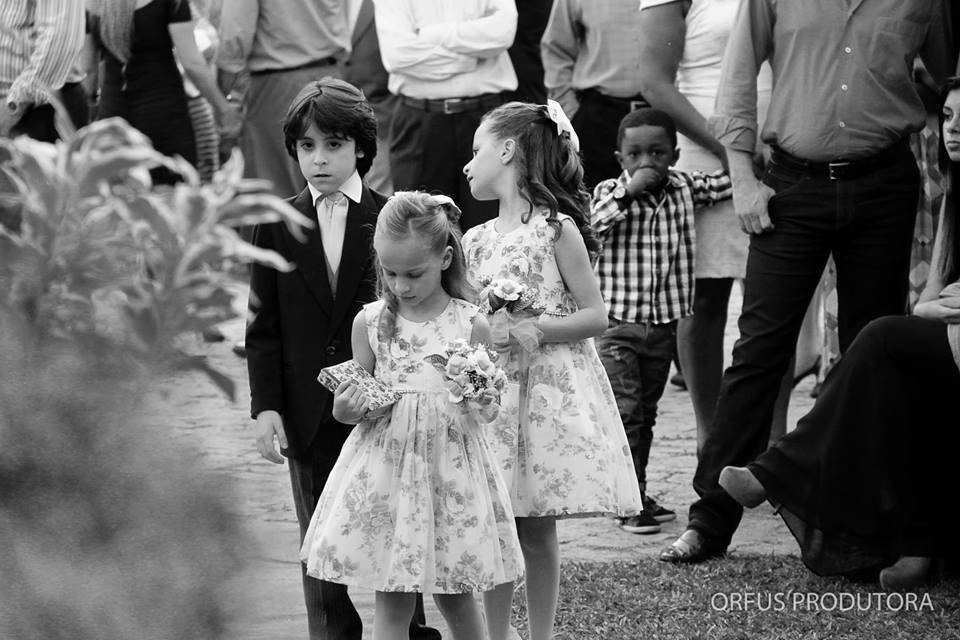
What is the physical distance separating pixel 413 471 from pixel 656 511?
2.15 meters

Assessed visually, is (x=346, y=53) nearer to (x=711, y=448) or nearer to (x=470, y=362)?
(x=711, y=448)

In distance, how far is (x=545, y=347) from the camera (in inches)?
164

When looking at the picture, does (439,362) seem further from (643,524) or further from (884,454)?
(643,524)

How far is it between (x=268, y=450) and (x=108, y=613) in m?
2.30

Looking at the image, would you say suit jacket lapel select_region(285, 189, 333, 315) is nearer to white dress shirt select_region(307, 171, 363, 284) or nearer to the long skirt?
white dress shirt select_region(307, 171, 363, 284)

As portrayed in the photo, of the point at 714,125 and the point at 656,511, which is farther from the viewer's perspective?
the point at 656,511

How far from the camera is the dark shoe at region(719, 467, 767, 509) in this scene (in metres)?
4.80

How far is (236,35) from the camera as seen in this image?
6.93 metres

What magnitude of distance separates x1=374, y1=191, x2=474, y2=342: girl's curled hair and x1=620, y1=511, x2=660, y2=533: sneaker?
1912mm

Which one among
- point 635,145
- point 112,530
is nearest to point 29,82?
point 635,145

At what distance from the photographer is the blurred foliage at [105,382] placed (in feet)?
5.08

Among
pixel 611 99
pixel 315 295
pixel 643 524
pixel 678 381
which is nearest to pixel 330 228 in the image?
pixel 315 295

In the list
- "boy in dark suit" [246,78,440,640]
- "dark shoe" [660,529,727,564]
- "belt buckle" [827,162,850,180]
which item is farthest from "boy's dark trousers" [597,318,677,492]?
"boy in dark suit" [246,78,440,640]

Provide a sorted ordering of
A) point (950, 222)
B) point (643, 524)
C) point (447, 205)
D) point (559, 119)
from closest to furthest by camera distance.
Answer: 1. point (447, 205)
2. point (559, 119)
3. point (950, 222)
4. point (643, 524)
